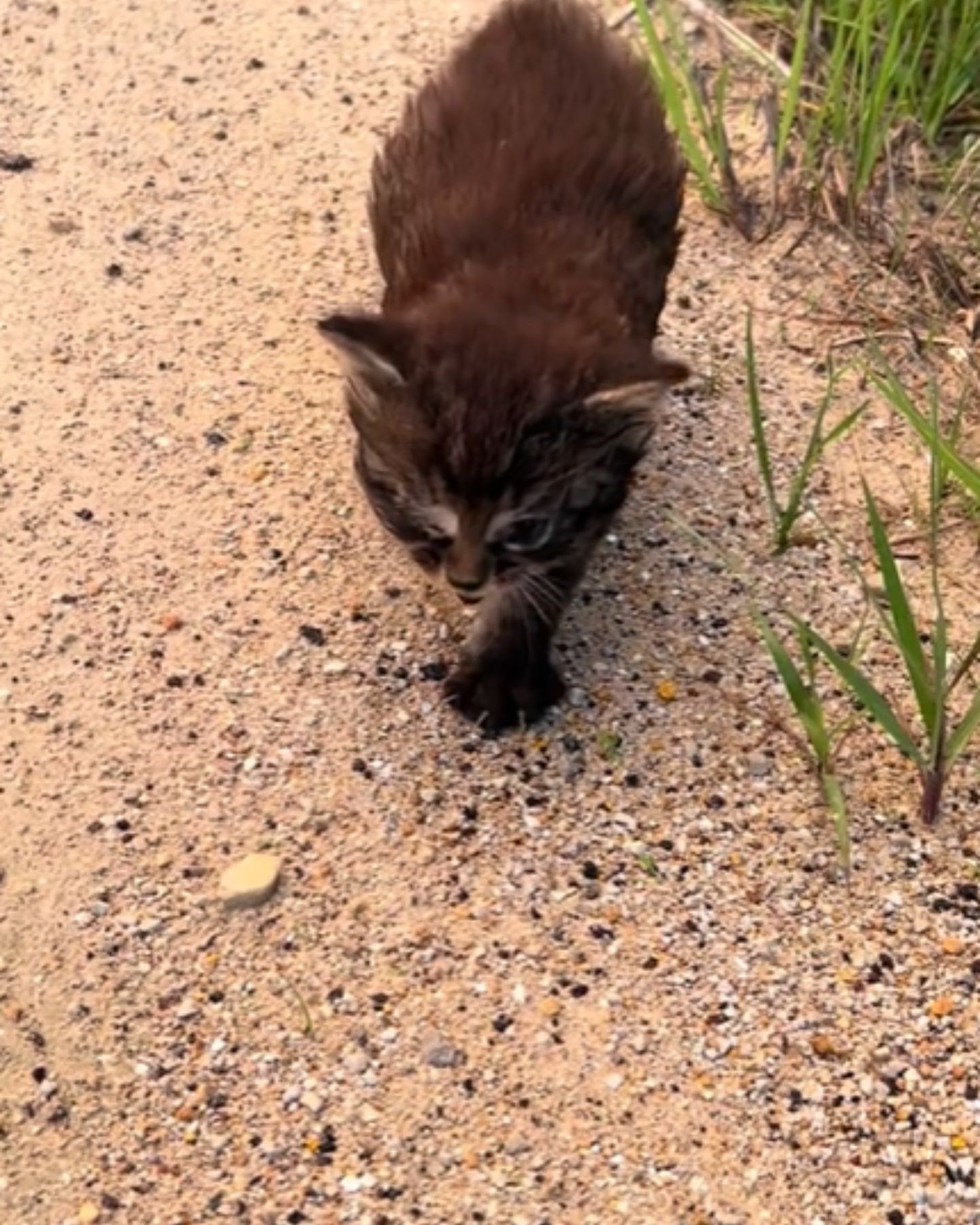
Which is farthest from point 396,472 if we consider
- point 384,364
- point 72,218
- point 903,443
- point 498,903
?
point 72,218

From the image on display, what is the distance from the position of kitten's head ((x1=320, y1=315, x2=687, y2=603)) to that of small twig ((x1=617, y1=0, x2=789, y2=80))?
1.91m

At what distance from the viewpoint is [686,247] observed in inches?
168

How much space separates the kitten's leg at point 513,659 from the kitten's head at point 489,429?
0.15m

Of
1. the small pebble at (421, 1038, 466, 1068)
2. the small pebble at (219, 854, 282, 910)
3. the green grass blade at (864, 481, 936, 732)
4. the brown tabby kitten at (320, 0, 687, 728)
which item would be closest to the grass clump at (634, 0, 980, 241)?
the brown tabby kitten at (320, 0, 687, 728)

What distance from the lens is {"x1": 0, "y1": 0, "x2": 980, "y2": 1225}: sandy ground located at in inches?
107

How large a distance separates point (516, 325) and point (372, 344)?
221 millimetres

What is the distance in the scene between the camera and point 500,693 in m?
3.23

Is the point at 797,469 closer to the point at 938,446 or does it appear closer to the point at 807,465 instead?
the point at 807,465

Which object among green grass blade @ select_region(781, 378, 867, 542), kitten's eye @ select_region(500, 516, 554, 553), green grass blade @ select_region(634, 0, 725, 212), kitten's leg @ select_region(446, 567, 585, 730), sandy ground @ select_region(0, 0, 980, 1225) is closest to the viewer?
sandy ground @ select_region(0, 0, 980, 1225)

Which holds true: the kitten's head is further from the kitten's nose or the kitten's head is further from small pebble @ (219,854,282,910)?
small pebble @ (219,854,282,910)

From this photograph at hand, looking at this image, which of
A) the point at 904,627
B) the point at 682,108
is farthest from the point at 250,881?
the point at 682,108

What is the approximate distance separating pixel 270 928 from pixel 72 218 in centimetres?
195

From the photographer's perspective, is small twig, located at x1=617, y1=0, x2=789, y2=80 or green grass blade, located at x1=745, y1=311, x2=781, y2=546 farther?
small twig, located at x1=617, y1=0, x2=789, y2=80

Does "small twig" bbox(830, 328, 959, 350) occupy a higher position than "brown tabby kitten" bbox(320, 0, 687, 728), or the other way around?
"brown tabby kitten" bbox(320, 0, 687, 728)
